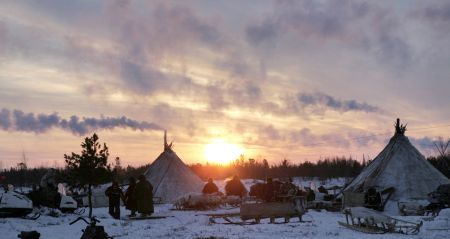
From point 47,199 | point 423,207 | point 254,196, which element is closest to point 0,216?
point 47,199

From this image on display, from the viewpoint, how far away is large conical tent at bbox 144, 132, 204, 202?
3444 centimetres

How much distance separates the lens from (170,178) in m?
35.0

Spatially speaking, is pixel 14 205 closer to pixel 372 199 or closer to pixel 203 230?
pixel 203 230

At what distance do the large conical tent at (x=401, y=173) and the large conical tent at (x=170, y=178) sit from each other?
Result: 35.2 ft

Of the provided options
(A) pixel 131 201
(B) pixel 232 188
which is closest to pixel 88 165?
(A) pixel 131 201

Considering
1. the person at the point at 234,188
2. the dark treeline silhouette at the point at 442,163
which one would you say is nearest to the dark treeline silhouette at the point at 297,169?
the dark treeline silhouette at the point at 442,163

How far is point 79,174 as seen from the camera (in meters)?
22.3

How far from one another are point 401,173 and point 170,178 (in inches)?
582

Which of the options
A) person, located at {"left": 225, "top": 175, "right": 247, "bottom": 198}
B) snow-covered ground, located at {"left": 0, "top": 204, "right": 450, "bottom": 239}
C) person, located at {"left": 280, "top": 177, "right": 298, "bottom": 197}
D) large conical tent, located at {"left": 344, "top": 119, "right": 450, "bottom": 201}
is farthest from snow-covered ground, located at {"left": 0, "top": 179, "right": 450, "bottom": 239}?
person, located at {"left": 225, "top": 175, "right": 247, "bottom": 198}

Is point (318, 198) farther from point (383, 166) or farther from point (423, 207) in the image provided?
point (423, 207)

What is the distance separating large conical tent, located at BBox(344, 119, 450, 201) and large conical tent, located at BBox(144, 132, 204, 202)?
10725mm

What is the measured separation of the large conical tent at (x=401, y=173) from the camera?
1079 inches

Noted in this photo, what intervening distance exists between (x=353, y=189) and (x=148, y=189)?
12.1m

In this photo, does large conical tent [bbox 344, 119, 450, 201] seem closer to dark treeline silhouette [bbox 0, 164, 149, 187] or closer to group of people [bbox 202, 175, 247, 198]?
group of people [bbox 202, 175, 247, 198]
